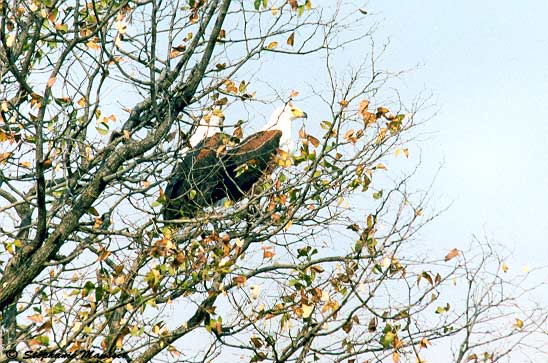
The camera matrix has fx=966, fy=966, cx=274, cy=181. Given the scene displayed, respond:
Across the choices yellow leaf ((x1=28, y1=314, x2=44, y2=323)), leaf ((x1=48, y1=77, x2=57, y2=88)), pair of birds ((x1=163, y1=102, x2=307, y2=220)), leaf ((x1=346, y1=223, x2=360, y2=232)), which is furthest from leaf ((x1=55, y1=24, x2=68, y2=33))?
leaf ((x1=346, y1=223, x2=360, y2=232))

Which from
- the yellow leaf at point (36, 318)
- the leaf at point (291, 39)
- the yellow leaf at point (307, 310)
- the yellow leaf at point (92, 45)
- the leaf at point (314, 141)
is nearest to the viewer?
the yellow leaf at point (36, 318)

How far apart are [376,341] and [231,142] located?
1.82m

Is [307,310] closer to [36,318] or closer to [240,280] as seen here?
[240,280]

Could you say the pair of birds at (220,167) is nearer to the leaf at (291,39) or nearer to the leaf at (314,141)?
the leaf at (291,39)

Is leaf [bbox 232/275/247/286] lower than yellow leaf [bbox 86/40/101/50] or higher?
lower

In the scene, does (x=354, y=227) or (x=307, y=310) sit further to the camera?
(x=354, y=227)

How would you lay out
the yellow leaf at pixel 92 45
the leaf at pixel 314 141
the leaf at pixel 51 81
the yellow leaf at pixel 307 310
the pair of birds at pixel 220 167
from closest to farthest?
the yellow leaf at pixel 307 310, the leaf at pixel 51 81, the leaf at pixel 314 141, the yellow leaf at pixel 92 45, the pair of birds at pixel 220 167

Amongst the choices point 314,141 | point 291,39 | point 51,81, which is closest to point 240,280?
Result: point 314,141

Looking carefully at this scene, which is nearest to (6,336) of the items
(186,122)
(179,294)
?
(179,294)

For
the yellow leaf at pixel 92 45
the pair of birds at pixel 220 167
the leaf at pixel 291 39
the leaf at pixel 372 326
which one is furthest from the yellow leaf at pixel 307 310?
the yellow leaf at pixel 92 45

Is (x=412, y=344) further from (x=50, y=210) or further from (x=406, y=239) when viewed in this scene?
(x=50, y=210)

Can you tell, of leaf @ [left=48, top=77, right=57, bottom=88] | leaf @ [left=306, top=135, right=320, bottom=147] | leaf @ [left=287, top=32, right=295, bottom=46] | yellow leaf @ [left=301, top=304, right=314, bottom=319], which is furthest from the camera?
leaf @ [left=287, top=32, right=295, bottom=46]

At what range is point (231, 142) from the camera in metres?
7.12

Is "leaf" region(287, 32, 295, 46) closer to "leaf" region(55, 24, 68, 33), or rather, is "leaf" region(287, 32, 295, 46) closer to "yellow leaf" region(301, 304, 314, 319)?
"leaf" region(55, 24, 68, 33)
